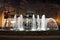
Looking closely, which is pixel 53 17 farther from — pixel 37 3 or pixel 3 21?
pixel 3 21

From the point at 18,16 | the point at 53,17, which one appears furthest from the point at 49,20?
the point at 18,16

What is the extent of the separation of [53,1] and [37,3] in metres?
0.35

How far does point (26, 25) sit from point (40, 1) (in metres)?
0.61

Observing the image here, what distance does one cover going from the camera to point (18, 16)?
404 centimetres

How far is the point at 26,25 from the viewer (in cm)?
393

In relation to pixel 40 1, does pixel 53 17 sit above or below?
below
